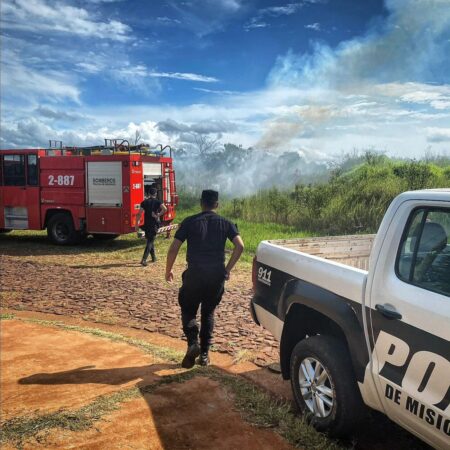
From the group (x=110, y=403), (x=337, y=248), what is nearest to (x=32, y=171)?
(x=110, y=403)

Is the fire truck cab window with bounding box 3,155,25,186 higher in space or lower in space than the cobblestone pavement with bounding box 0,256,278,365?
higher

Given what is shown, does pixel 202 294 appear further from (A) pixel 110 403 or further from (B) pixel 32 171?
(B) pixel 32 171

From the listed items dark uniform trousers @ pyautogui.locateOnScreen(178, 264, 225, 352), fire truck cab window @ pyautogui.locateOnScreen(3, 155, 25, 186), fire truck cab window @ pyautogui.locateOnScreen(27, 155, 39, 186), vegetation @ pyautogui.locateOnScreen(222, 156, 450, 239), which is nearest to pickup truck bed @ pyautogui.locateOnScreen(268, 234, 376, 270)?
dark uniform trousers @ pyautogui.locateOnScreen(178, 264, 225, 352)

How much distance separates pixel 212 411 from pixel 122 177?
30.0 ft

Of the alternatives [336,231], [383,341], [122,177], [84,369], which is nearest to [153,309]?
[84,369]

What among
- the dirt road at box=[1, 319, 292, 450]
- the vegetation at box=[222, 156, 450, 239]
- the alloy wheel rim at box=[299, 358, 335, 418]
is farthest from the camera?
the vegetation at box=[222, 156, 450, 239]

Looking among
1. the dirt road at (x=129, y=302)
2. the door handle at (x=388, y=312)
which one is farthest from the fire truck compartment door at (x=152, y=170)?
the door handle at (x=388, y=312)

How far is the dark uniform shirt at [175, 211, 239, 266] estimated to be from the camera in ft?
14.6

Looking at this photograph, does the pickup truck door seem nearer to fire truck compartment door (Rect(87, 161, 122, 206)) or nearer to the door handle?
the door handle

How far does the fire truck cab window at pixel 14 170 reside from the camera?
13.2m

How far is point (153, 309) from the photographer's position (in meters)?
7.05

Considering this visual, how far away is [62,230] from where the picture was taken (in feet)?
43.2

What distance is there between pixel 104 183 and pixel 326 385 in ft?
32.9

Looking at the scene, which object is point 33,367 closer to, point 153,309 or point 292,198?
point 153,309
